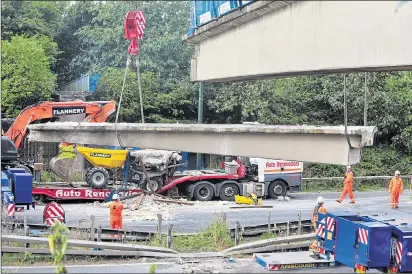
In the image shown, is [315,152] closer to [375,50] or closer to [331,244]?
[331,244]

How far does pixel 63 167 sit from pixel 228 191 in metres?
7.09

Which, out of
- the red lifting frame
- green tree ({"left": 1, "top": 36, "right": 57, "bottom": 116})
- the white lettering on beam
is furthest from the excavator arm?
green tree ({"left": 1, "top": 36, "right": 57, "bottom": 116})

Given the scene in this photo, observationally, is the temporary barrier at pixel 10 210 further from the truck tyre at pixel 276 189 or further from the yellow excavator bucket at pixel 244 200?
the truck tyre at pixel 276 189

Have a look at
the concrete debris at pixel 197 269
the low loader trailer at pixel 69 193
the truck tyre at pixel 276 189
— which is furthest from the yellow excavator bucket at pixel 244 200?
the concrete debris at pixel 197 269

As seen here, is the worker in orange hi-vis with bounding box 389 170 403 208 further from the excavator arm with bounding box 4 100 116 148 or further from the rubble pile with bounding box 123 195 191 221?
the excavator arm with bounding box 4 100 116 148

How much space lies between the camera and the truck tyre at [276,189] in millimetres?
26797

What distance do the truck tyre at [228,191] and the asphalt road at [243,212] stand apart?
773mm

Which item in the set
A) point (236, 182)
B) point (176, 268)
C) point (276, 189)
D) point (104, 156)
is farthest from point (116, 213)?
point (276, 189)

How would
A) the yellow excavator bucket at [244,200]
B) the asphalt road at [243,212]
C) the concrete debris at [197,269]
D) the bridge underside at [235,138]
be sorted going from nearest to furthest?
the bridge underside at [235,138] → the concrete debris at [197,269] → the asphalt road at [243,212] → the yellow excavator bucket at [244,200]

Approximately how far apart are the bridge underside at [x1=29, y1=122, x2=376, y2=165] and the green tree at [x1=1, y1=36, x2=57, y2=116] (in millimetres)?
12432

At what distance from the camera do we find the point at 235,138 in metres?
17.0

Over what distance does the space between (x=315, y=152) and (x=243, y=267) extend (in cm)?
351

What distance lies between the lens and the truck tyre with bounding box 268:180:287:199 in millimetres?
26797

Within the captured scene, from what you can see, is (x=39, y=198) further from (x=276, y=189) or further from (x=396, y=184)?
(x=396, y=184)
